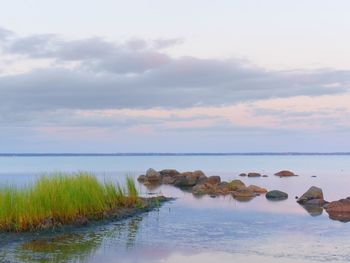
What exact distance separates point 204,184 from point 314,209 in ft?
42.3

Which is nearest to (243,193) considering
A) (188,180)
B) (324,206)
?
(324,206)

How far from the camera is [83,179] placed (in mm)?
20016

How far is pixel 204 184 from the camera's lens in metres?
37.4

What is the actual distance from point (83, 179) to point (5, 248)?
5.88m

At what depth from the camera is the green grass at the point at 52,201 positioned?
53.6 feet

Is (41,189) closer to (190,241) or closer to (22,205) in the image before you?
(22,205)

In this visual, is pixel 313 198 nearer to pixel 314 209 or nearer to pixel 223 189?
pixel 314 209

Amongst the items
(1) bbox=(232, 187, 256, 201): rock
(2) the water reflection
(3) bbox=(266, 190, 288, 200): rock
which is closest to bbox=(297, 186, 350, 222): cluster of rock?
(3) bbox=(266, 190, 288, 200): rock

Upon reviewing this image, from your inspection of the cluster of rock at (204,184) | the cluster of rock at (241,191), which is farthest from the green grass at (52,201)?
the cluster of rock at (204,184)

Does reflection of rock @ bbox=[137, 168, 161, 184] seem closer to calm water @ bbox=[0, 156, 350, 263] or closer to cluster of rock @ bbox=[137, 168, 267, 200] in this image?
cluster of rock @ bbox=[137, 168, 267, 200]

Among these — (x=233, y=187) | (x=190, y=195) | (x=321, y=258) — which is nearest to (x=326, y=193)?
(x=233, y=187)

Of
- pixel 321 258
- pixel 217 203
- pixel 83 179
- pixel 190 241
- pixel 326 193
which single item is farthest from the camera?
pixel 326 193

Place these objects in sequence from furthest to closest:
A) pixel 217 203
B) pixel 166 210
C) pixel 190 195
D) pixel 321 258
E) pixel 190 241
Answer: pixel 190 195 < pixel 217 203 < pixel 166 210 < pixel 190 241 < pixel 321 258

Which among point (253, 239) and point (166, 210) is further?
point (166, 210)
